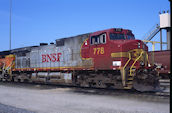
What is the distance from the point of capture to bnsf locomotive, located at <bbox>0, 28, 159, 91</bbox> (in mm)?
11011

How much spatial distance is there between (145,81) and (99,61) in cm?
295

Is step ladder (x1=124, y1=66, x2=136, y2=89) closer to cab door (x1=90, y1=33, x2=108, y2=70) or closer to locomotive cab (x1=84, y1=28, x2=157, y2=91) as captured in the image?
locomotive cab (x1=84, y1=28, x2=157, y2=91)

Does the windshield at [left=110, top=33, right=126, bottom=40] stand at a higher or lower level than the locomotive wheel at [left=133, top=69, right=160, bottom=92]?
higher

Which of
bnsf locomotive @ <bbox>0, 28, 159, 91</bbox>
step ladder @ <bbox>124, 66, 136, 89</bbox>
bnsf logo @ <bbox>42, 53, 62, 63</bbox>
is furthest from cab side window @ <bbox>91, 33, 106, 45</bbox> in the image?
bnsf logo @ <bbox>42, 53, 62, 63</bbox>

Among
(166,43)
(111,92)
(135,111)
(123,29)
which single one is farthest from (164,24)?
(135,111)

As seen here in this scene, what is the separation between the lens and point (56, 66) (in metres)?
15.6

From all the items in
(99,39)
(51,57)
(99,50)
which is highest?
(99,39)

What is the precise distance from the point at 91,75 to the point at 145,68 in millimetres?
3443

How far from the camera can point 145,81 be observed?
1095cm

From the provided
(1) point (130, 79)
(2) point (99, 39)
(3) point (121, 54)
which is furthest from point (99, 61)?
(1) point (130, 79)

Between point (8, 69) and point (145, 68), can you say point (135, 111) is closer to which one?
point (145, 68)

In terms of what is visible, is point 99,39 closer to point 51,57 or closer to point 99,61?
point 99,61

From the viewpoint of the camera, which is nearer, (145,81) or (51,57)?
(145,81)

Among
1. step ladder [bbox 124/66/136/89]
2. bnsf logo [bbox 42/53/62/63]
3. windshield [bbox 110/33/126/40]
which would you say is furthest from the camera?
bnsf logo [bbox 42/53/62/63]
